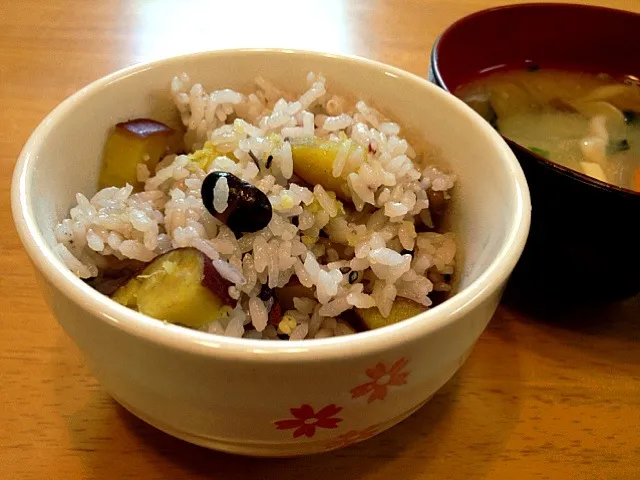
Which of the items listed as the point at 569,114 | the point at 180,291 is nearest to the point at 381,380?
the point at 180,291

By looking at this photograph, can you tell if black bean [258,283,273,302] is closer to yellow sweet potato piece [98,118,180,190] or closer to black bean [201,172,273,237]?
black bean [201,172,273,237]

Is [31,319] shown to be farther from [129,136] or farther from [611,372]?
[611,372]

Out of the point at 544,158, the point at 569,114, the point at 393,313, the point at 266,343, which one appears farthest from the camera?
the point at 569,114

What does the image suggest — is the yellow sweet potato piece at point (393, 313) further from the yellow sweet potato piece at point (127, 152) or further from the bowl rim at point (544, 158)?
the yellow sweet potato piece at point (127, 152)

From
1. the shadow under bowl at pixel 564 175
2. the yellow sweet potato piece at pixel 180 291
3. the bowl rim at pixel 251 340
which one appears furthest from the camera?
the shadow under bowl at pixel 564 175

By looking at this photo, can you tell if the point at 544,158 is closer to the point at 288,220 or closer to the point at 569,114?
the point at 288,220

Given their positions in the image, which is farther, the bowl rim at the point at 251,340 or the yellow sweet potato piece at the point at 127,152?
the yellow sweet potato piece at the point at 127,152

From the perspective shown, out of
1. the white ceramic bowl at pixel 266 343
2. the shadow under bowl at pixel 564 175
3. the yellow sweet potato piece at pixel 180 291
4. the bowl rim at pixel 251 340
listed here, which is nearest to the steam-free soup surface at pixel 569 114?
the shadow under bowl at pixel 564 175

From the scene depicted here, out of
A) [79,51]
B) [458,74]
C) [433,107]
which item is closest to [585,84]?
[458,74]
